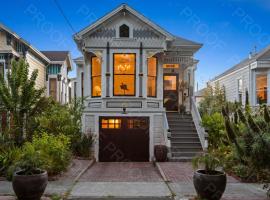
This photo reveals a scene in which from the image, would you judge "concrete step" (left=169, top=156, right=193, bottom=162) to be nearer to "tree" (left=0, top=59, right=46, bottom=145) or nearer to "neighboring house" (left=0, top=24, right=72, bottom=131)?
"neighboring house" (left=0, top=24, right=72, bottom=131)

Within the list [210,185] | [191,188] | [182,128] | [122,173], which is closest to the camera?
[210,185]

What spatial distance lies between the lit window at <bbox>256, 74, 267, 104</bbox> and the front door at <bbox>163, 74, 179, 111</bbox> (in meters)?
6.19

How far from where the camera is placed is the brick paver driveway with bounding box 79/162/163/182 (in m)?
12.9

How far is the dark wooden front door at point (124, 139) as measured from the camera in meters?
19.5

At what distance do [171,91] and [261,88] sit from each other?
22.6 ft

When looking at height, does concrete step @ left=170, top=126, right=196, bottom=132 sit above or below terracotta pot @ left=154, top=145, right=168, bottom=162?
above

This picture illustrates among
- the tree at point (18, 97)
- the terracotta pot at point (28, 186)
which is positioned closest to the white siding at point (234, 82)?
the tree at point (18, 97)

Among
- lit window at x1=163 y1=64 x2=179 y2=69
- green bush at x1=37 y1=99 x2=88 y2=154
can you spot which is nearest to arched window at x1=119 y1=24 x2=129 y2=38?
lit window at x1=163 y1=64 x2=179 y2=69

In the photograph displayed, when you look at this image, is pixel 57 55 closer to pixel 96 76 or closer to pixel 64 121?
pixel 96 76

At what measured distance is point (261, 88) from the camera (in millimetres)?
25266

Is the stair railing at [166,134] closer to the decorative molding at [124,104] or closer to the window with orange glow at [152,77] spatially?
the decorative molding at [124,104]

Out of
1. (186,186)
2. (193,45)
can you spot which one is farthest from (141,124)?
(186,186)

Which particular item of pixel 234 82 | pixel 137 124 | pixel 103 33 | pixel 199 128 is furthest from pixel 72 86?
pixel 199 128

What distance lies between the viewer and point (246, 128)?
10.1 m
